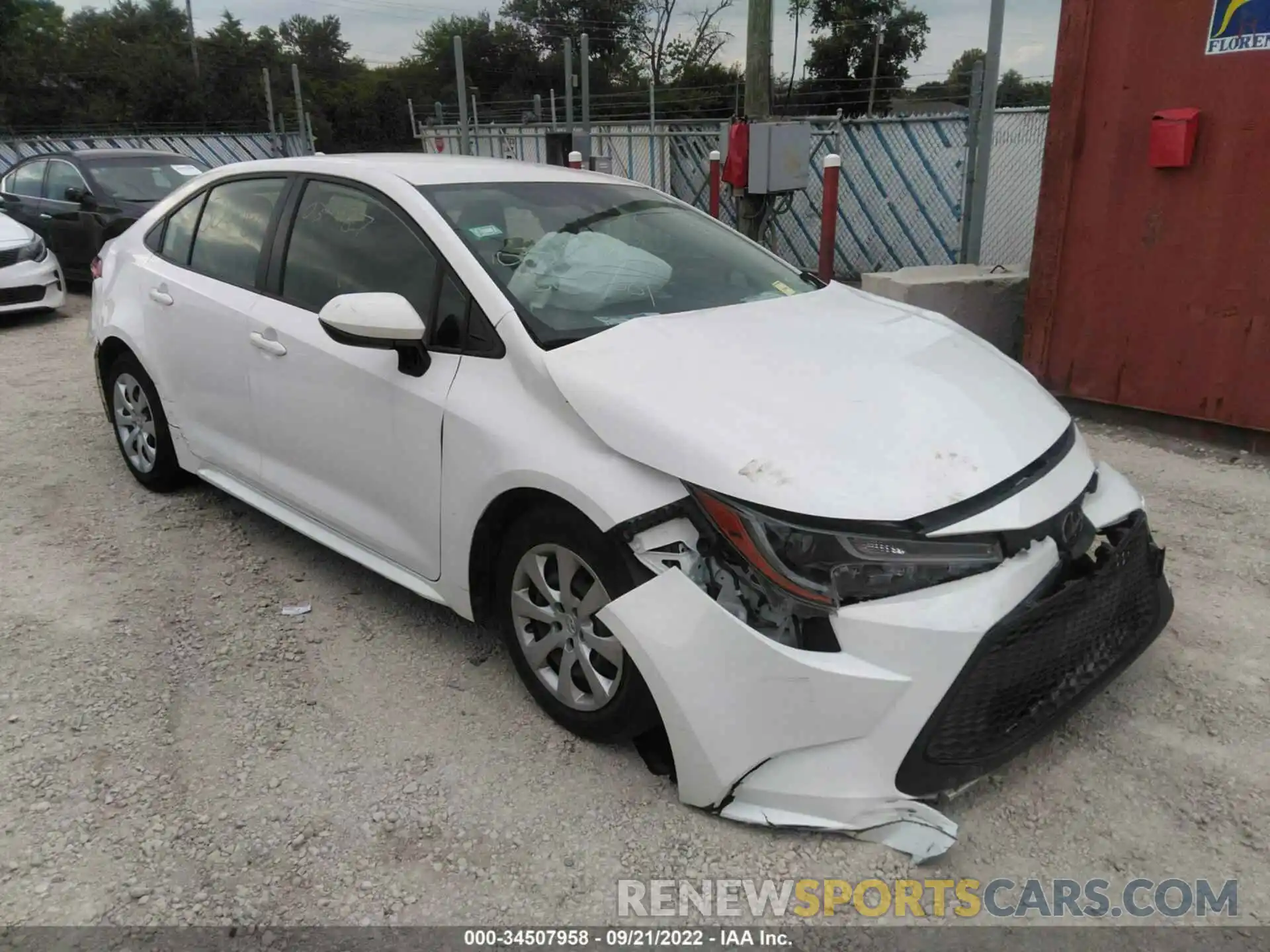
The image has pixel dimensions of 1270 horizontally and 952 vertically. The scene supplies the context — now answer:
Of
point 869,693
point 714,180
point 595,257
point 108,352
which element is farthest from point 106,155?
point 869,693

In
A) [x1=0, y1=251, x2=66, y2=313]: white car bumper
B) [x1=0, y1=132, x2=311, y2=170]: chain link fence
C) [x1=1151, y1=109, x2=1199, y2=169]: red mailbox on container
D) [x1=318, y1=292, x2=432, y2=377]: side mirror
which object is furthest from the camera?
[x1=0, y1=132, x2=311, y2=170]: chain link fence

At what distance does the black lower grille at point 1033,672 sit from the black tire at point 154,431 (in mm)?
3686

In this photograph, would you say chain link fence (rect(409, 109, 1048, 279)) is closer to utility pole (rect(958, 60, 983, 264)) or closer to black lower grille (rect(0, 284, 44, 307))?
utility pole (rect(958, 60, 983, 264))

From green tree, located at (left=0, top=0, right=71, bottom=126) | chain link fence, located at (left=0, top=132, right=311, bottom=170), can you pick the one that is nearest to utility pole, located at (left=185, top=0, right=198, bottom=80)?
green tree, located at (left=0, top=0, right=71, bottom=126)

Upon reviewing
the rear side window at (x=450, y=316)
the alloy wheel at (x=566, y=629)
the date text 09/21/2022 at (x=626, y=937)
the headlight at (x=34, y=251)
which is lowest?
the date text 09/21/2022 at (x=626, y=937)

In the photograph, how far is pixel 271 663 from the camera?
3.30 metres

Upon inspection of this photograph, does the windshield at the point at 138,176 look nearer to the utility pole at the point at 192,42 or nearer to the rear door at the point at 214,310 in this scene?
the rear door at the point at 214,310

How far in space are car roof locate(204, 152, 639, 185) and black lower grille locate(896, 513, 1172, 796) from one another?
235 cm

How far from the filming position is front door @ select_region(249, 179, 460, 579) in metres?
3.01

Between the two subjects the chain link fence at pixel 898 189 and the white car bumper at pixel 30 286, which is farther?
the chain link fence at pixel 898 189

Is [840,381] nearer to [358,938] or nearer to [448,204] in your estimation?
[448,204]

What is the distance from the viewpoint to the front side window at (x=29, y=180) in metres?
10.6

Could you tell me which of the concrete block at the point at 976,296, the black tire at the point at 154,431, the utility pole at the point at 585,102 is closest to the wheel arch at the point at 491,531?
the black tire at the point at 154,431

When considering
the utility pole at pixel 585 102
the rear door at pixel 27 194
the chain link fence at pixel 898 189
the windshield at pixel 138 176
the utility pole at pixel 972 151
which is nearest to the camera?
the utility pole at pixel 972 151
